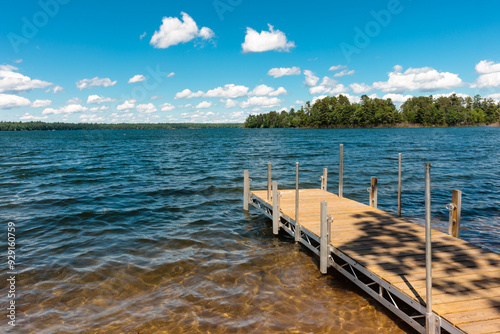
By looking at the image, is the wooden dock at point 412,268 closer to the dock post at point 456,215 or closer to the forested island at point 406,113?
the dock post at point 456,215

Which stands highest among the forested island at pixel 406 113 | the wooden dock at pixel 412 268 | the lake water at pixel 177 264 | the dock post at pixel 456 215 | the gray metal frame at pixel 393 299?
the forested island at pixel 406 113

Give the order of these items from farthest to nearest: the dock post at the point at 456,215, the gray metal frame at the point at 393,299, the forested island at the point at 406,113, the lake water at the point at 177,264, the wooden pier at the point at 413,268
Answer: the forested island at the point at 406,113
the dock post at the point at 456,215
the lake water at the point at 177,264
the gray metal frame at the point at 393,299
the wooden pier at the point at 413,268

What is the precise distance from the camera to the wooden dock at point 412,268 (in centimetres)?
481

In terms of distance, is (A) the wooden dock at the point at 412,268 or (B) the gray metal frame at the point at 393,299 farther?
(B) the gray metal frame at the point at 393,299

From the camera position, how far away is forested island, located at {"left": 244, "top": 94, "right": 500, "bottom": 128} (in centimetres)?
15800

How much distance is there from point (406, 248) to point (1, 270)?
1093cm

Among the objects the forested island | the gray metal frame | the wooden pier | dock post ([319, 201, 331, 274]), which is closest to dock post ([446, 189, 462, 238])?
the wooden pier

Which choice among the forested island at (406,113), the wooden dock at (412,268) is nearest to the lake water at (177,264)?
the wooden dock at (412,268)

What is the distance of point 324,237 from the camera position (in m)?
7.85

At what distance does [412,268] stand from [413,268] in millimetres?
20

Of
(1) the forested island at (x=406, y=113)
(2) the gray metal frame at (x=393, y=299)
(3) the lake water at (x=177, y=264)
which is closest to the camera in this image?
(2) the gray metal frame at (x=393, y=299)

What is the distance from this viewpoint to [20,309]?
22.8ft

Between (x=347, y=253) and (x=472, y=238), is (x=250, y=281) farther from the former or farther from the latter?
(x=472, y=238)

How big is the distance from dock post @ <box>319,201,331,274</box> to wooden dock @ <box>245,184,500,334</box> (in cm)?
3
